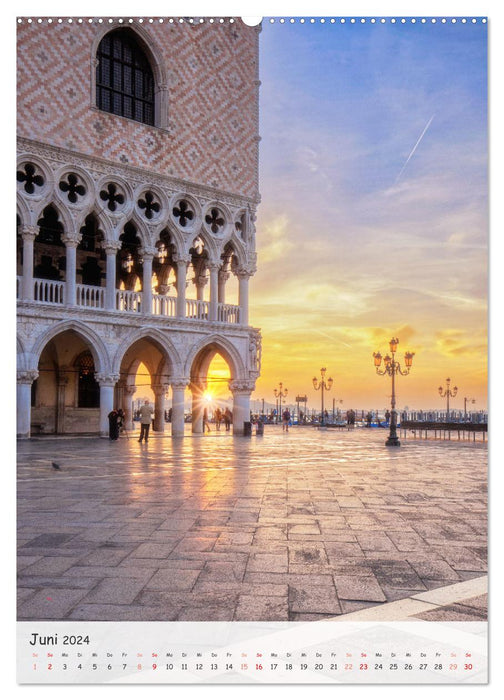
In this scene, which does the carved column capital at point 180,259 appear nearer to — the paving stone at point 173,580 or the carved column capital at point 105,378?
the carved column capital at point 105,378

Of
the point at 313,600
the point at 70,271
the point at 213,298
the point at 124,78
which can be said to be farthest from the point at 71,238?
the point at 313,600

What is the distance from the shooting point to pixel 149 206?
20.6m

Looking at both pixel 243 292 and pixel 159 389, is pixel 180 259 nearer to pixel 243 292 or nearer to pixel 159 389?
pixel 243 292

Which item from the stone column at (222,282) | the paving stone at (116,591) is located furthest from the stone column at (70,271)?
the paving stone at (116,591)

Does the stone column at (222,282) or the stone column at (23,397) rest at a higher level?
the stone column at (222,282)

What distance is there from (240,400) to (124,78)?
36.6 feet

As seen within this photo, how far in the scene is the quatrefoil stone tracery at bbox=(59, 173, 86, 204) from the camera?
18438mm

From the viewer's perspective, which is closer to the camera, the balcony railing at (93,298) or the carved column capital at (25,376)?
the carved column capital at (25,376)

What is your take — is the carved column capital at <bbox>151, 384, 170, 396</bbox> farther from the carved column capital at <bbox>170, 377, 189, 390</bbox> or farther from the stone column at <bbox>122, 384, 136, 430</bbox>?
the carved column capital at <bbox>170, 377, 189, 390</bbox>

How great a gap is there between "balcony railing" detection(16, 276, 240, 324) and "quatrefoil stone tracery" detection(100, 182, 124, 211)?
251 cm

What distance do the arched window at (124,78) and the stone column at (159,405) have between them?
10.9 meters

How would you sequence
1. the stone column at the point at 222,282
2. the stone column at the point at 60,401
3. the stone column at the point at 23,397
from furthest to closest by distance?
the stone column at the point at 222,282, the stone column at the point at 60,401, the stone column at the point at 23,397

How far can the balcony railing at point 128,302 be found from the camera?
18531mm
